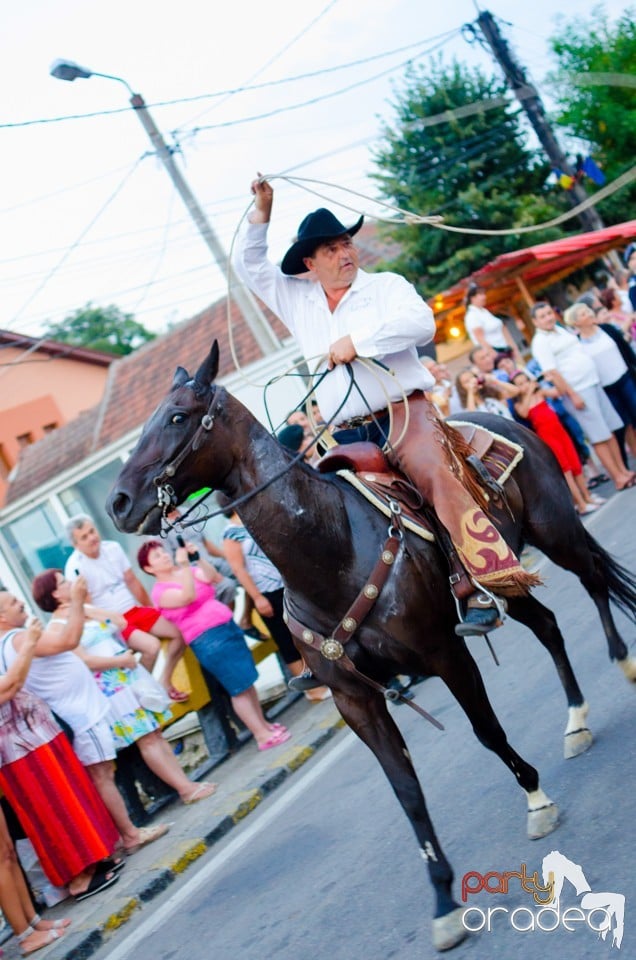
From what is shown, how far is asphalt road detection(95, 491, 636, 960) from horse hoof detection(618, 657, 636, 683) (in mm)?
97

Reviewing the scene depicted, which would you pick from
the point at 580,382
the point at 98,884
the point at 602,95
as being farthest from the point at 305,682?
the point at 602,95

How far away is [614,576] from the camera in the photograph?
6.48 meters

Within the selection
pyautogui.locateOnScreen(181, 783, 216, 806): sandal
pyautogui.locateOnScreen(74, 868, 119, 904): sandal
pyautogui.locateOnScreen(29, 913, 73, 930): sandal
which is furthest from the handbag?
pyautogui.locateOnScreen(29, 913, 73, 930): sandal

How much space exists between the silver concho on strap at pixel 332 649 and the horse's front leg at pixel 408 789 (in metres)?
0.20

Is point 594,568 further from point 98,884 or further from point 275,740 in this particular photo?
point 98,884

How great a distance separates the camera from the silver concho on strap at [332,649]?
4672 mm

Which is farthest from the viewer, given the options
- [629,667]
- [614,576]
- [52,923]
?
[52,923]

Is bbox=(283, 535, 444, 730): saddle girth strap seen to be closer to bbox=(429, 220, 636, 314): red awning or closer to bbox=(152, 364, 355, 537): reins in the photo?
bbox=(152, 364, 355, 537): reins

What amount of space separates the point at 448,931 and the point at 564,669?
196cm

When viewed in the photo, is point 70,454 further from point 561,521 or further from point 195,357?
point 561,521

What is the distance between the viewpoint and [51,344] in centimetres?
4284

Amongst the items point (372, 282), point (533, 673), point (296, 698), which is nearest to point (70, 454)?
point (296, 698)

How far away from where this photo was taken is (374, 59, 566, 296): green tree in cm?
3316

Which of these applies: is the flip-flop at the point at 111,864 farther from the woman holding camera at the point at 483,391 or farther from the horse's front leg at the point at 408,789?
the woman holding camera at the point at 483,391
